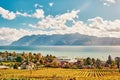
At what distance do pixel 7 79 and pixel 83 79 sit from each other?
42.0 feet

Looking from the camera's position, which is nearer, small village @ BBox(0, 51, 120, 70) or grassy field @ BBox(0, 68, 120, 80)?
grassy field @ BBox(0, 68, 120, 80)

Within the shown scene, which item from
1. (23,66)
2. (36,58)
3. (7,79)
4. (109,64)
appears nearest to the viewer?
(7,79)

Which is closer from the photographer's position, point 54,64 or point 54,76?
point 54,76

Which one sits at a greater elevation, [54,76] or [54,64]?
[54,64]

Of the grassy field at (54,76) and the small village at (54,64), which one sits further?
the small village at (54,64)

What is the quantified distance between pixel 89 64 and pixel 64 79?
111 ft

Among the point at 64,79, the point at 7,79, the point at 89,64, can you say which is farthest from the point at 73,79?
the point at 89,64

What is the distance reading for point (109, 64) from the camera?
76562mm

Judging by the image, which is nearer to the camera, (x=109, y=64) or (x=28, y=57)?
(x=109, y=64)

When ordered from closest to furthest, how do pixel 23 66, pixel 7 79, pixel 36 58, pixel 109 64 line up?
pixel 7 79, pixel 23 66, pixel 109 64, pixel 36 58

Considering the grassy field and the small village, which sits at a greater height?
the small village

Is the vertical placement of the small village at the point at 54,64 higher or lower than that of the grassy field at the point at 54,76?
higher

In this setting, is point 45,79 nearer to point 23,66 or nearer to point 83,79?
point 83,79

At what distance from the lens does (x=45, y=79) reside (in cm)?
4406
